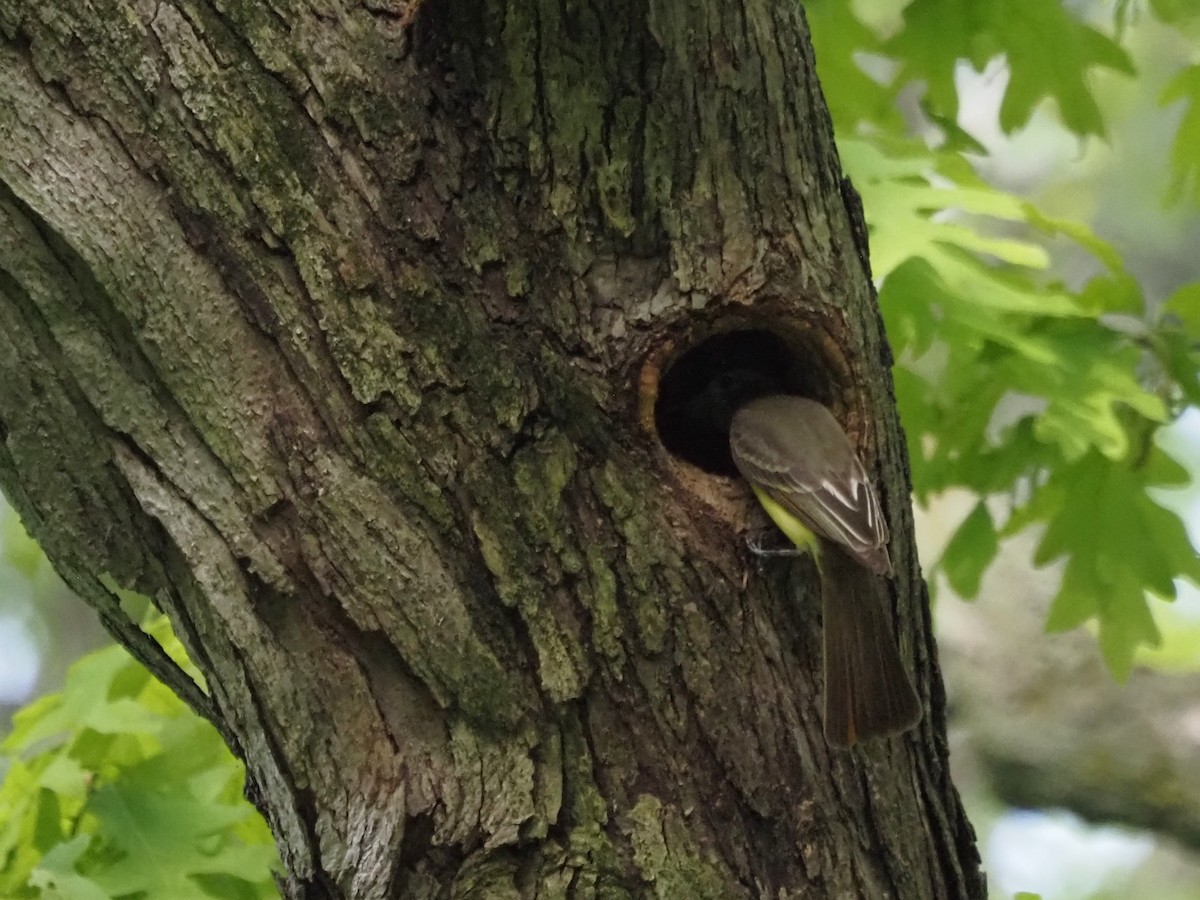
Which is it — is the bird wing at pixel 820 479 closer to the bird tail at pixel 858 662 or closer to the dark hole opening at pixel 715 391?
the bird tail at pixel 858 662

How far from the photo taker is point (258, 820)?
3135 millimetres

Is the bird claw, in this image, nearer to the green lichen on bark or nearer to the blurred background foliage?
the green lichen on bark

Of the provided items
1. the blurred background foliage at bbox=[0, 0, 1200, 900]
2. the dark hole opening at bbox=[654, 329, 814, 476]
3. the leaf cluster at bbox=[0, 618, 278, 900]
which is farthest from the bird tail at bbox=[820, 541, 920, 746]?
the leaf cluster at bbox=[0, 618, 278, 900]

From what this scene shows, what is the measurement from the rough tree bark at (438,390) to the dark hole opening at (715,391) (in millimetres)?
584

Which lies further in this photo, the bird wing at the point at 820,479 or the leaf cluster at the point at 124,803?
the leaf cluster at the point at 124,803

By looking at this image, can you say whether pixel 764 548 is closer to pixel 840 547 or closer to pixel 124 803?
pixel 840 547

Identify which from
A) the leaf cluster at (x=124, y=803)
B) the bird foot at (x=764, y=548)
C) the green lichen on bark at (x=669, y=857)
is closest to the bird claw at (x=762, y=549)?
the bird foot at (x=764, y=548)

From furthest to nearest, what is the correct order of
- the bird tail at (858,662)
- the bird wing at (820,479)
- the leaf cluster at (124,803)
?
1. the leaf cluster at (124,803)
2. the bird wing at (820,479)
3. the bird tail at (858,662)

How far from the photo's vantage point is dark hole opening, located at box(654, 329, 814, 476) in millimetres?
2793

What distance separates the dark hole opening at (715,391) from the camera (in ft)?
9.16

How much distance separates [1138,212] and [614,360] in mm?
15819

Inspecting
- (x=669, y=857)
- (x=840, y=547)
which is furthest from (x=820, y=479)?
(x=669, y=857)

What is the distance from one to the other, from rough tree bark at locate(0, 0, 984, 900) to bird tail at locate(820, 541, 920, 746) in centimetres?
8

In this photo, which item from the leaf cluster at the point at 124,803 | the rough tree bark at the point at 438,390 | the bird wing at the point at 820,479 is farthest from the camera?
the leaf cluster at the point at 124,803
